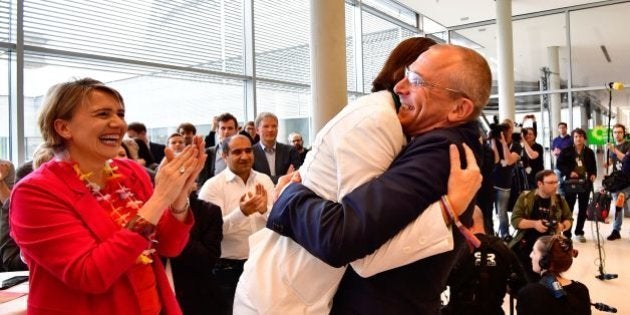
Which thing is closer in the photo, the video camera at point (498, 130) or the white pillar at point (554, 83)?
the video camera at point (498, 130)

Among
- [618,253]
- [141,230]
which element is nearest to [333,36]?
[141,230]

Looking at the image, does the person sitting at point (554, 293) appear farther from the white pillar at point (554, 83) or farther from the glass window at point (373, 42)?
the white pillar at point (554, 83)

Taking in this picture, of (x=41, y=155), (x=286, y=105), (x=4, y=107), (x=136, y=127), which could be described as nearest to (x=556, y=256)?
(x=41, y=155)

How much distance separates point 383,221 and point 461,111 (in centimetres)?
32

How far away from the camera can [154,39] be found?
17.6ft

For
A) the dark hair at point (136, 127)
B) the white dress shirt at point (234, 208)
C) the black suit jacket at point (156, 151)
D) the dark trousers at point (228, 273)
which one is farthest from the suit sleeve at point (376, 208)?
the black suit jacket at point (156, 151)

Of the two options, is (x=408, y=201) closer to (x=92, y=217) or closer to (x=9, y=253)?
(x=92, y=217)

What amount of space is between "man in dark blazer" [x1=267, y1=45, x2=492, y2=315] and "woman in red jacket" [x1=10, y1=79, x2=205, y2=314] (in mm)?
471

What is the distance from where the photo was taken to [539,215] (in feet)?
→ 14.8

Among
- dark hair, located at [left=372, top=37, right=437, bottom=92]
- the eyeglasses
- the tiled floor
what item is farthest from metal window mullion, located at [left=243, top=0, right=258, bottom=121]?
the eyeglasses

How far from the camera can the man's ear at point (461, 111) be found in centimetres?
96

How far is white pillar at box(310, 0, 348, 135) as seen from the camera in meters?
4.77

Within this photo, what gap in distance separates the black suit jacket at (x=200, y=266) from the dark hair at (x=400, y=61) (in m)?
1.51

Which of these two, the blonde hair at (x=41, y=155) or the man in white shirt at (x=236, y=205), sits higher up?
the blonde hair at (x=41, y=155)
